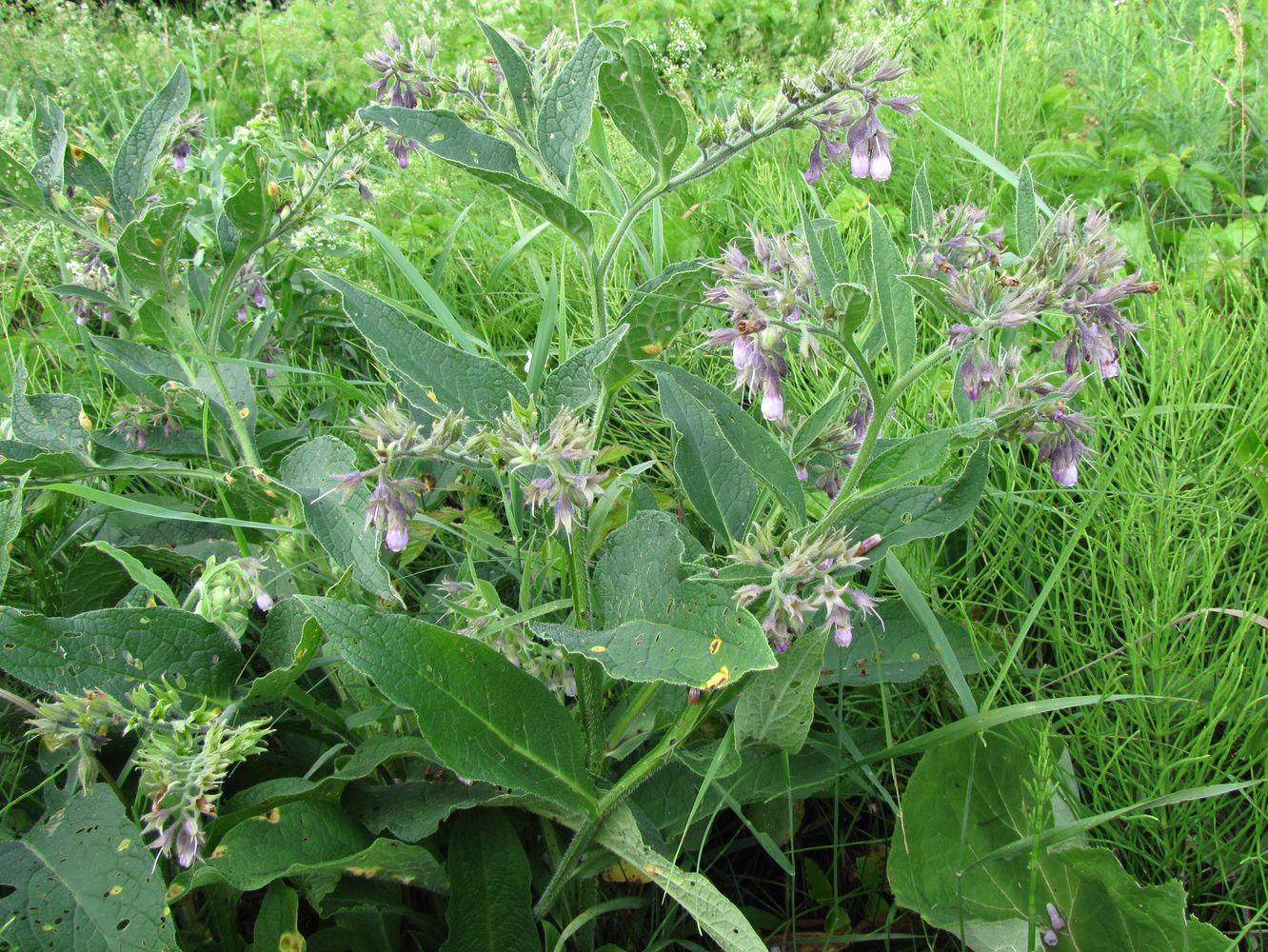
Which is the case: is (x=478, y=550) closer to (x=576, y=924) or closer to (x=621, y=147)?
(x=576, y=924)

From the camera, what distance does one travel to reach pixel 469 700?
1125mm

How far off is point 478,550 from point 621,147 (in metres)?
1.95

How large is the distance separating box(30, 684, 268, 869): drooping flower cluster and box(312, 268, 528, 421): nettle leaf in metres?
0.42

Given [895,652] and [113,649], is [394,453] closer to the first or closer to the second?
[113,649]

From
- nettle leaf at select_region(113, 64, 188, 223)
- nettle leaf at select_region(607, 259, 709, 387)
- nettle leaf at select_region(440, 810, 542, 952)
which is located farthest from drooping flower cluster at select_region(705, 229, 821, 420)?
nettle leaf at select_region(113, 64, 188, 223)

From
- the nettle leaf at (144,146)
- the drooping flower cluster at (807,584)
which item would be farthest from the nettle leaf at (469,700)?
the nettle leaf at (144,146)

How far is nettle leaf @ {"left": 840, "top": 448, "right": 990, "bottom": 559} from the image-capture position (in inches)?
45.3

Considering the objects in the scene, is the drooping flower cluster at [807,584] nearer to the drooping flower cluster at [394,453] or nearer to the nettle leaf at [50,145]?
the drooping flower cluster at [394,453]

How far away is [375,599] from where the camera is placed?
5.08ft

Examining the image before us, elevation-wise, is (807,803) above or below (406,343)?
below

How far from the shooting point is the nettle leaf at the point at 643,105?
1.13m

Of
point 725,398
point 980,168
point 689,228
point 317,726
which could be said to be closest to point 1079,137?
point 980,168

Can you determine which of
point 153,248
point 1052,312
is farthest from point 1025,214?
point 153,248

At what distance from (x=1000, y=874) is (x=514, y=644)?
716 mm
